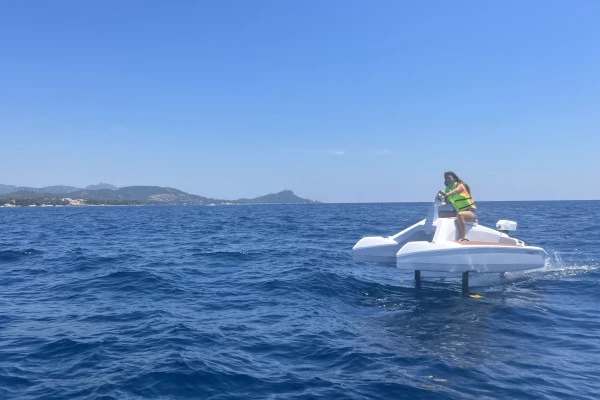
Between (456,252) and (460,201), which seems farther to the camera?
(460,201)

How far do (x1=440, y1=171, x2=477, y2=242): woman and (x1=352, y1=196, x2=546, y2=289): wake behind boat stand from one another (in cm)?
17

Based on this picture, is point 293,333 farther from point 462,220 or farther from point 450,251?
point 462,220

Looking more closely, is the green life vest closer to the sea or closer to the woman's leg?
the woman's leg

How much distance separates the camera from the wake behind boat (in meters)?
9.79

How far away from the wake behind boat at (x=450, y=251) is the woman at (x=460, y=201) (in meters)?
0.17

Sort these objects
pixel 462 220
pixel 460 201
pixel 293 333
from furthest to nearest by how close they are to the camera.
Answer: pixel 460 201
pixel 462 220
pixel 293 333

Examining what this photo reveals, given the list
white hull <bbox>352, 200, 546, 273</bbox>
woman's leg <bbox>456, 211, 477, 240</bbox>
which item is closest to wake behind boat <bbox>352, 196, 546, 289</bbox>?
white hull <bbox>352, 200, 546, 273</bbox>

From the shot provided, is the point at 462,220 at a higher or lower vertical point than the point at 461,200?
lower

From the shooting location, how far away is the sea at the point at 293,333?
5617 millimetres

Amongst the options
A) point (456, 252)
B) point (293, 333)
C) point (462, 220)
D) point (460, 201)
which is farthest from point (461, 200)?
point (293, 333)

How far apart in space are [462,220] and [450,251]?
5.30 ft

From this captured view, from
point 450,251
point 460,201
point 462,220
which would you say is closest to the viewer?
point 450,251

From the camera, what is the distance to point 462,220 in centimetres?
1106

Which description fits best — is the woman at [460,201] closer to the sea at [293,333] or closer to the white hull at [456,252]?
the white hull at [456,252]
